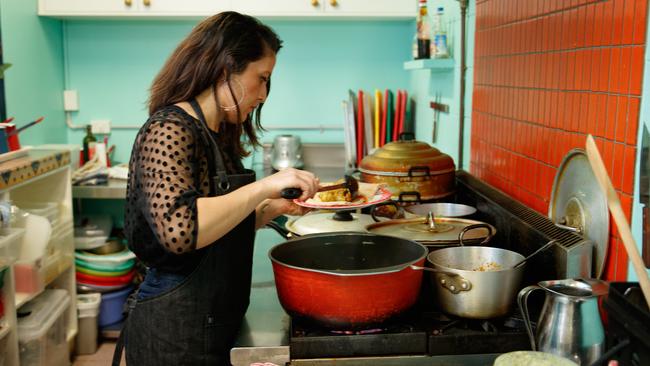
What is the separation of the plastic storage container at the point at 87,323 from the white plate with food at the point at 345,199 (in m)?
2.05

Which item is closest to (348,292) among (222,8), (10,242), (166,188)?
(166,188)

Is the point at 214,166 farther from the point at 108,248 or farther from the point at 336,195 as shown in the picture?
the point at 108,248

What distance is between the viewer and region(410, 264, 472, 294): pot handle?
4.41 feet

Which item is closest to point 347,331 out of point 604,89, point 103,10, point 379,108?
point 604,89

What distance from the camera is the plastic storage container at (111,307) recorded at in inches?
142

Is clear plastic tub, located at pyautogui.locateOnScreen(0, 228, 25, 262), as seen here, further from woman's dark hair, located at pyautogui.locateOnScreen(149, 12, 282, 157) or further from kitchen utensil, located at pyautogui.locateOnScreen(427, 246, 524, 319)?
kitchen utensil, located at pyautogui.locateOnScreen(427, 246, 524, 319)

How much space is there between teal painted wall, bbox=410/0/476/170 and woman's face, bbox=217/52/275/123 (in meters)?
1.19

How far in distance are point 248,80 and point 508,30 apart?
95 cm

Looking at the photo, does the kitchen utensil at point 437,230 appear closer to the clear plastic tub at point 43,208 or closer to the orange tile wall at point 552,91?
the orange tile wall at point 552,91

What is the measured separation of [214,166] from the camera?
153 cm

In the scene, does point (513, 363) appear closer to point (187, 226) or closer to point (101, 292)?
point (187, 226)

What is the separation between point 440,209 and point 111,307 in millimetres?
2229

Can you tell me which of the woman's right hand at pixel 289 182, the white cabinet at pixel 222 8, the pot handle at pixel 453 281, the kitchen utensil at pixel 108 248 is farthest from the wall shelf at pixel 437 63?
the kitchen utensil at pixel 108 248

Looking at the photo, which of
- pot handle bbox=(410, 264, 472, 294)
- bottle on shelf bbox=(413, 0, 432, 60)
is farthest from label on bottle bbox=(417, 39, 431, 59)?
Result: pot handle bbox=(410, 264, 472, 294)
